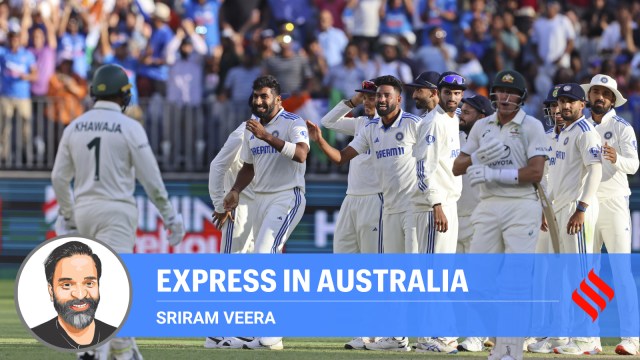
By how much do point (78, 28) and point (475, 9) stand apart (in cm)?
703

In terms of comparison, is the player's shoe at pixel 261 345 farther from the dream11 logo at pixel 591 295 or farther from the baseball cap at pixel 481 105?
the baseball cap at pixel 481 105

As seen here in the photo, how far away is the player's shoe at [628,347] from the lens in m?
13.9

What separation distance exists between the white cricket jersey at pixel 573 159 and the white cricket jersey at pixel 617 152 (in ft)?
1.65

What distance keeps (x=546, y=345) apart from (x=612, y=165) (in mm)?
2001

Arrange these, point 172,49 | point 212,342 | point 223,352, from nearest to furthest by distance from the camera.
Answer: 1. point 223,352
2. point 212,342
3. point 172,49

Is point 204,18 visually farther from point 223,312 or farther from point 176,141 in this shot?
point 223,312

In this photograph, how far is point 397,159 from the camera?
14.7 meters

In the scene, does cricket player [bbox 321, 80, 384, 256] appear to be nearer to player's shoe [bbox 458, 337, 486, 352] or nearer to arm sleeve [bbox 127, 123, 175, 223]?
player's shoe [bbox 458, 337, 486, 352]

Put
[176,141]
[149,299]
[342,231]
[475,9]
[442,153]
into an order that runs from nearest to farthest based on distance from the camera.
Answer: [149,299]
[442,153]
[342,231]
[176,141]
[475,9]

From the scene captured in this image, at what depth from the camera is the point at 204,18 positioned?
2517 centimetres

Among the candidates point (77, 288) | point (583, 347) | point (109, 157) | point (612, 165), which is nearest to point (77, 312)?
point (77, 288)

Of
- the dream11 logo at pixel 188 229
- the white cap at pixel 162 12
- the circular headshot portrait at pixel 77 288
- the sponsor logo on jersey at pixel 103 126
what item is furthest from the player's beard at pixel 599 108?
the white cap at pixel 162 12

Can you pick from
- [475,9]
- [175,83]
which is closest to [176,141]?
[175,83]

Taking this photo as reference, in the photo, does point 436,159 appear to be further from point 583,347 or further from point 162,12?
point 162,12
